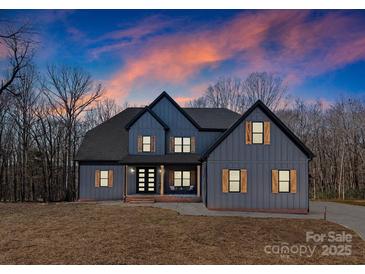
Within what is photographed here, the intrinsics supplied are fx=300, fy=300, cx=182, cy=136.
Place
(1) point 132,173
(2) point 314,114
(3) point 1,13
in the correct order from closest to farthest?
(3) point 1,13
(1) point 132,173
(2) point 314,114

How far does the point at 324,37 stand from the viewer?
15.2 meters

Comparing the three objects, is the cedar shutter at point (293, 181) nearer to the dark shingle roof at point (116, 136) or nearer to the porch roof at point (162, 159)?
the porch roof at point (162, 159)

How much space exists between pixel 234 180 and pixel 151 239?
7444 mm

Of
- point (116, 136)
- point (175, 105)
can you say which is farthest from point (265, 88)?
point (116, 136)

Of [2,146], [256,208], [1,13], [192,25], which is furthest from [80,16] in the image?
[2,146]

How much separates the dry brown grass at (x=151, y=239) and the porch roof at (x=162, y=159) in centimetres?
562

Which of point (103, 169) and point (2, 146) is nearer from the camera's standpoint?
point (103, 169)

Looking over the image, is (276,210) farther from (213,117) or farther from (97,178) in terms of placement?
(97,178)

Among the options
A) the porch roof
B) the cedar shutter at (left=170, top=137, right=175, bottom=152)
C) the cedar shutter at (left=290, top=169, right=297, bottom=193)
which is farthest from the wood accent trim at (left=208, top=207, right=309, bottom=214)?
the cedar shutter at (left=170, top=137, right=175, bottom=152)

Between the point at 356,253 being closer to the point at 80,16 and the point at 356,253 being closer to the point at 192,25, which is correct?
the point at 192,25

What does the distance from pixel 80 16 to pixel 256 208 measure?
1239cm

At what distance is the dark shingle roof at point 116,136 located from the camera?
830 inches

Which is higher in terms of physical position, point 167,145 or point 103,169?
point 167,145

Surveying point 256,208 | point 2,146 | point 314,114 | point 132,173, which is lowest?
point 256,208
